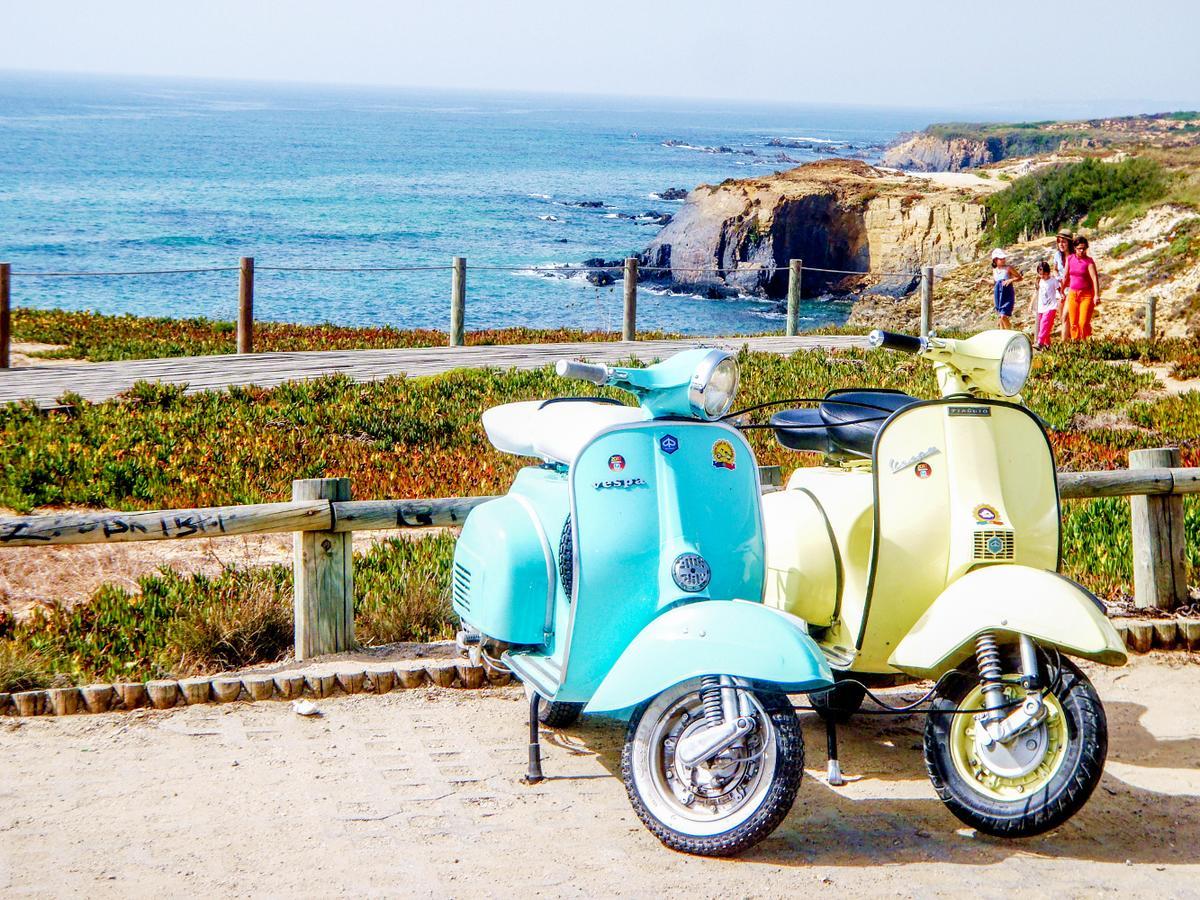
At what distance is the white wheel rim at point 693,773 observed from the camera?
391 cm

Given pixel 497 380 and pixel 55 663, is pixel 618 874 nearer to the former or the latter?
pixel 55 663

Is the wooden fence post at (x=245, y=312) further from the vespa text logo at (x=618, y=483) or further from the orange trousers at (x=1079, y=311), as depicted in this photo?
the vespa text logo at (x=618, y=483)

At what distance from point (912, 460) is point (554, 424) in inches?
48.7

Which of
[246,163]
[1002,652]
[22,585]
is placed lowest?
[22,585]

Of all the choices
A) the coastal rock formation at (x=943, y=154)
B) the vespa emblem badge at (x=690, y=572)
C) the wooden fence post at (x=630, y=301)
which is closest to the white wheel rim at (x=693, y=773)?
the vespa emblem badge at (x=690, y=572)

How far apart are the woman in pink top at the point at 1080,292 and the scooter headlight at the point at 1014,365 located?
15.2 metres

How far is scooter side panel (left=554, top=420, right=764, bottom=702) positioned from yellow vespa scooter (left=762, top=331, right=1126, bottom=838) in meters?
0.53

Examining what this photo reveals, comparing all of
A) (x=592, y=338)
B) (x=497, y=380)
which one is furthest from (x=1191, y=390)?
(x=592, y=338)

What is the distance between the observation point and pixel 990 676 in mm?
4078

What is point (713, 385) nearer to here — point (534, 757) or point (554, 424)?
point (554, 424)

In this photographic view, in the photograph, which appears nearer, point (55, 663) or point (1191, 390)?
point (55, 663)

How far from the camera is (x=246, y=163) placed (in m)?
109

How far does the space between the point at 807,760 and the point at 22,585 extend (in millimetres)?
5215

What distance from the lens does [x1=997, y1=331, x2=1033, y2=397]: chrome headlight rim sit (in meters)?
4.53
